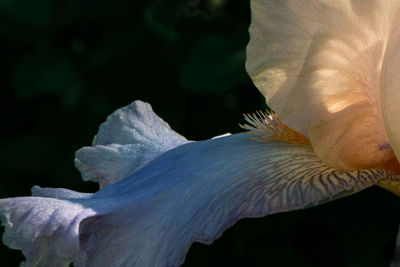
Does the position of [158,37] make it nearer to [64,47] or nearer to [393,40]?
[64,47]

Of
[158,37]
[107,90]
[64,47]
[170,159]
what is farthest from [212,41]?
[170,159]

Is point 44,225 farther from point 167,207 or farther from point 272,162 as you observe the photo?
point 272,162

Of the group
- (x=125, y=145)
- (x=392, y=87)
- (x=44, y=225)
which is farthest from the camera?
(x=125, y=145)

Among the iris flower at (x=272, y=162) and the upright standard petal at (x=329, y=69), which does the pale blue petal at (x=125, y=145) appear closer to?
the iris flower at (x=272, y=162)

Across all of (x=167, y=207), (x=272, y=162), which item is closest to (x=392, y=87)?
(x=272, y=162)

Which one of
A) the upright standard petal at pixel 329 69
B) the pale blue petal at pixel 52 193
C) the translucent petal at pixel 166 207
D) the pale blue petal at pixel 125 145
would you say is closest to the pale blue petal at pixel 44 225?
the translucent petal at pixel 166 207

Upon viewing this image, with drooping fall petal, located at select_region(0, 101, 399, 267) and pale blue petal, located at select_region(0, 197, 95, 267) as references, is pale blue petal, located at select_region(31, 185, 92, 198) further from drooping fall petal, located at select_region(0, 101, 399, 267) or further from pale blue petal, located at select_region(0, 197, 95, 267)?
pale blue petal, located at select_region(0, 197, 95, 267)

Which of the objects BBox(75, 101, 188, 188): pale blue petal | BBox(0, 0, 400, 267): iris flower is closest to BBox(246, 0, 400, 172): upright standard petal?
BBox(0, 0, 400, 267): iris flower
